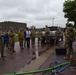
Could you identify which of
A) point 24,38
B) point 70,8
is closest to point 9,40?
point 24,38

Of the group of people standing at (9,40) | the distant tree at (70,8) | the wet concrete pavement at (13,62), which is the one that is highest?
the distant tree at (70,8)

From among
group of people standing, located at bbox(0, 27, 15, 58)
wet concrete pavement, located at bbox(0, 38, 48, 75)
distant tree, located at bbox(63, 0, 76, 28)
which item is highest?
distant tree, located at bbox(63, 0, 76, 28)

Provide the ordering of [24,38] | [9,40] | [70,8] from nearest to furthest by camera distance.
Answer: [70,8]
[9,40]
[24,38]

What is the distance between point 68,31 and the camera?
12336mm

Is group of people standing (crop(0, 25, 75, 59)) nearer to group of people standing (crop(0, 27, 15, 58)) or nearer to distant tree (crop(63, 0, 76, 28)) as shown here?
group of people standing (crop(0, 27, 15, 58))

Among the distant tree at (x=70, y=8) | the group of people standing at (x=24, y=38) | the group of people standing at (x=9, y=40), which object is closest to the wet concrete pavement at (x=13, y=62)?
the group of people standing at (x=9, y=40)

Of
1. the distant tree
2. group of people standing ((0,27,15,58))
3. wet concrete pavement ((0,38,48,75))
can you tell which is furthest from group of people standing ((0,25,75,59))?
the distant tree

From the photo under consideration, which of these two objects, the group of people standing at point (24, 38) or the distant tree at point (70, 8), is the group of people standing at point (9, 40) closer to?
the group of people standing at point (24, 38)

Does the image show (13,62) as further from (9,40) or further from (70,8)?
(70,8)

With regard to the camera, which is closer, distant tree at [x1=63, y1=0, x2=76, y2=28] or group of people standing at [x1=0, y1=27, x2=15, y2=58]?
group of people standing at [x1=0, y1=27, x2=15, y2=58]

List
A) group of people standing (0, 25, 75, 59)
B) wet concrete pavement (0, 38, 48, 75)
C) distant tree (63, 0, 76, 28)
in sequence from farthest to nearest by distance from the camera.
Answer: distant tree (63, 0, 76, 28), group of people standing (0, 25, 75, 59), wet concrete pavement (0, 38, 48, 75)

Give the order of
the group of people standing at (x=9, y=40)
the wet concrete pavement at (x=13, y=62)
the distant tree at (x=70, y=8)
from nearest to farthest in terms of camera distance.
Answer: the wet concrete pavement at (x=13, y=62)
the group of people standing at (x=9, y=40)
the distant tree at (x=70, y=8)

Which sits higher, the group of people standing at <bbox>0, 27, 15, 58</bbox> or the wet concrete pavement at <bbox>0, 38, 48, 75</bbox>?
the group of people standing at <bbox>0, 27, 15, 58</bbox>

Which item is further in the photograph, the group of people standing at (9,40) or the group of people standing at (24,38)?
the group of people standing at (9,40)
